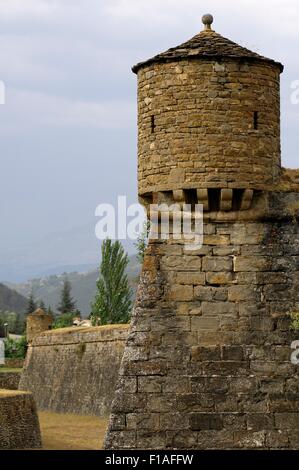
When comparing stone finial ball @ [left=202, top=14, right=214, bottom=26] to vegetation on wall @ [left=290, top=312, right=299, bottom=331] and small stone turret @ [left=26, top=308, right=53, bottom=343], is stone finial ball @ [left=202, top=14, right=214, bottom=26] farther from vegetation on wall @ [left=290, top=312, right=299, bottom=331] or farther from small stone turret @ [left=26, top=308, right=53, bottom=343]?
small stone turret @ [left=26, top=308, right=53, bottom=343]

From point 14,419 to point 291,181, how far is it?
18.7m

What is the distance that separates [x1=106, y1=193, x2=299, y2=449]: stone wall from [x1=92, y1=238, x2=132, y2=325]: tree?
44.2 meters

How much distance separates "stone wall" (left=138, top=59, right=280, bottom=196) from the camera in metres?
13.1

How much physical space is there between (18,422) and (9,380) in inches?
1028

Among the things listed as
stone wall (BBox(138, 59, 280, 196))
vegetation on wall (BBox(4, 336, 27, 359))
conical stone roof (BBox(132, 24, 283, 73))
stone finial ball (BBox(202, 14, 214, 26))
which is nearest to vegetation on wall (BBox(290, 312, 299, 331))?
stone wall (BBox(138, 59, 280, 196))

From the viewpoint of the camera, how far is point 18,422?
30.5m

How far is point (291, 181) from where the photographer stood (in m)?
13.5

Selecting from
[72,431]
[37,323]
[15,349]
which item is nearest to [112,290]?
[37,323]

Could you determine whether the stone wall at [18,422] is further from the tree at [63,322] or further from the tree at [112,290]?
the tree at [63,322]

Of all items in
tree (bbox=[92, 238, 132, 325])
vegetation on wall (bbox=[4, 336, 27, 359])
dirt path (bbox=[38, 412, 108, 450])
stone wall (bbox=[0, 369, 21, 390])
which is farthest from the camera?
vegetation on wall (bbox=[4, 336, 27, 359])

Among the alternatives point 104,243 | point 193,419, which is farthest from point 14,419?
point 104,243

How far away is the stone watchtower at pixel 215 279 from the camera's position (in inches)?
507

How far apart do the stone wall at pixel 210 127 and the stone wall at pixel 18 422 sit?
1795 cm
